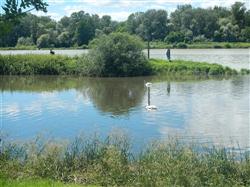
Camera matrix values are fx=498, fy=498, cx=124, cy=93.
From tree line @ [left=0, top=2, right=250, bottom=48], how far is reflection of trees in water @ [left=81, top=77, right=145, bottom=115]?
1726 inches

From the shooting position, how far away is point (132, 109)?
80.0 feet

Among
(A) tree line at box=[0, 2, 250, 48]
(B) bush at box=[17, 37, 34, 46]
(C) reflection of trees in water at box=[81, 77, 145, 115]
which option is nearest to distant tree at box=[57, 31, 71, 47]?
(A) tree line at box=[0, 2, 250, 48]

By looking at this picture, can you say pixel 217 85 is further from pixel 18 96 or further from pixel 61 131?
pixel 61 131

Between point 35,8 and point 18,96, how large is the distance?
83.7 ft

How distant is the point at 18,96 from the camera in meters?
31.4

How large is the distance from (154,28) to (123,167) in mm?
82631

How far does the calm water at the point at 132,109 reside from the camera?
1831 centimetres

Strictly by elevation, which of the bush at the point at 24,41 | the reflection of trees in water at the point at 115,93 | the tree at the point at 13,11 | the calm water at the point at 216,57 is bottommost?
the reflection of trees in water at the point at 115,93

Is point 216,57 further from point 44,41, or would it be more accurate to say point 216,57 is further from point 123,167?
point 123,167

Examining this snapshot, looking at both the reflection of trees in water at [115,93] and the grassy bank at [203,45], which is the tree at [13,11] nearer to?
the reflection of trees in water at [115,93]

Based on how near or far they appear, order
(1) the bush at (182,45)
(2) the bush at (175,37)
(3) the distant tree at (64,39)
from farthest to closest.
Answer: (2) the bush at (175,37), (1) the bush at (182,45), (3) the distant tree at (64,39)

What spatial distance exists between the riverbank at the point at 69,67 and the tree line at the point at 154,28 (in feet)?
107

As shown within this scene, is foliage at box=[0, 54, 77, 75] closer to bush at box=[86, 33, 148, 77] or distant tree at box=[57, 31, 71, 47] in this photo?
bush at box=[86, 33, 148, 77]

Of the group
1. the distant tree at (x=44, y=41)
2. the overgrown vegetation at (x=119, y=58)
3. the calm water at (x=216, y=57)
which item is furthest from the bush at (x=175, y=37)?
the overgrown vegetation at (x=119, y=58)
